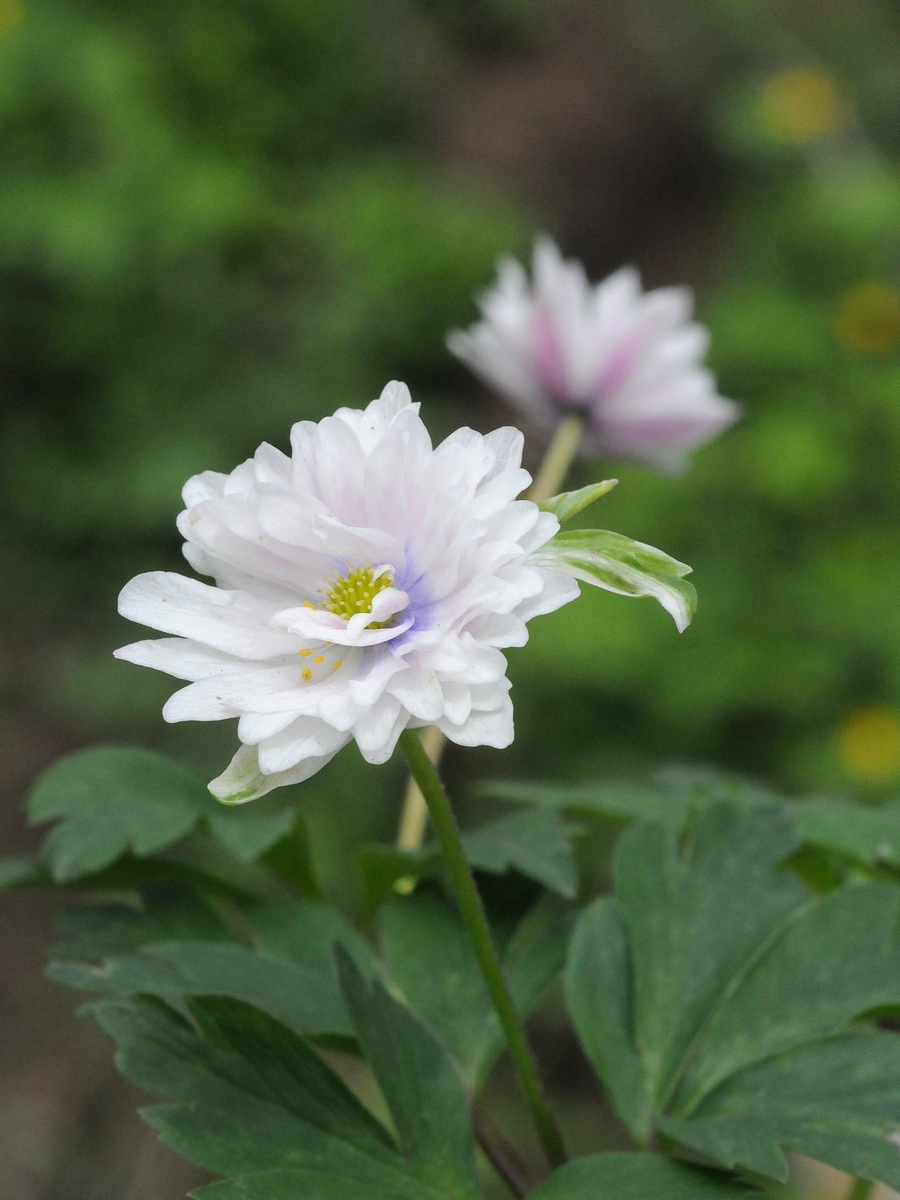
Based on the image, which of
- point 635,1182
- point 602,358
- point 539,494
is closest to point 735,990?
point 635,1182

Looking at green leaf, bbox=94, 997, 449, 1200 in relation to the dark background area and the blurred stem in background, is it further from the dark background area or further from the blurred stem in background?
the dark background area

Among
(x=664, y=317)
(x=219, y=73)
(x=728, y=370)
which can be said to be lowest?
(x=664, y=317)

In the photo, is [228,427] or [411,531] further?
[228,427]

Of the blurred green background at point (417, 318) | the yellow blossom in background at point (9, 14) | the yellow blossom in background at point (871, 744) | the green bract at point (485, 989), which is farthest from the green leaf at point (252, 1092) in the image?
the yellow blossom in background at point (9, 14)

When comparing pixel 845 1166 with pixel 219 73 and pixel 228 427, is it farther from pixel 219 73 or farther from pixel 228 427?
pixel 219 73

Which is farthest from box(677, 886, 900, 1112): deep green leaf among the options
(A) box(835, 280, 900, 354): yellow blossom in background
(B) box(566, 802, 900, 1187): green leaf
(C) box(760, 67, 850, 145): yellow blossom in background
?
(C) box(760, 67, 850, 145): yellow blossom in background

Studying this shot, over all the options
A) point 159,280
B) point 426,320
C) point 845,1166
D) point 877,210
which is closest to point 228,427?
point 159,280

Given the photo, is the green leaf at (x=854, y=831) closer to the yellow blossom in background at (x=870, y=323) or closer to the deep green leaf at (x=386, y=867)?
the deep green leaf at (x=386, y=867)
